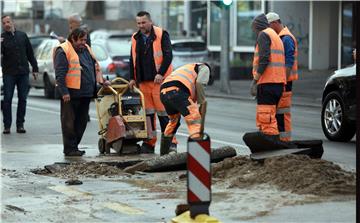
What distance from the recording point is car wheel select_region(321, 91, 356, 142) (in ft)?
45.6

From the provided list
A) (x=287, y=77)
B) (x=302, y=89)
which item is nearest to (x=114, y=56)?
(x=302, y=89)

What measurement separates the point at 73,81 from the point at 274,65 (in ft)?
8.53

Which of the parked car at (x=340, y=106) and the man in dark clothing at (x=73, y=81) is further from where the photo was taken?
the parked car at (x=340, y=106)

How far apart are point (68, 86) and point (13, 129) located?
14.3 feet

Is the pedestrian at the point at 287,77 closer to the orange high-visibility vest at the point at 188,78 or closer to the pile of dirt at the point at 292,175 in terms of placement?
the orange high-visibility vest at the point at 188,78

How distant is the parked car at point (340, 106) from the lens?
45.0ft

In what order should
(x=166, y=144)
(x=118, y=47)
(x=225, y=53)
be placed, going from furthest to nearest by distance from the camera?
(x=225, y=53), (x=118, y=47), (x=166, y=144)

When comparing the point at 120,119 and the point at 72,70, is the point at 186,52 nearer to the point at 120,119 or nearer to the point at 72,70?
the point at 72,70

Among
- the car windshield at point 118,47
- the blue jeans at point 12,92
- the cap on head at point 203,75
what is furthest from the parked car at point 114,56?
the cap on head at point 203,75

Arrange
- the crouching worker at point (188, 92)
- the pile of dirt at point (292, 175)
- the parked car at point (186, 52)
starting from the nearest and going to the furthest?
the pile of dirt at point (292, 175) < the crouching worker at point (188, 92) < the parked car at point (186, 52)

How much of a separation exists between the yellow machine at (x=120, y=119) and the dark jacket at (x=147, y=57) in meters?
0.24

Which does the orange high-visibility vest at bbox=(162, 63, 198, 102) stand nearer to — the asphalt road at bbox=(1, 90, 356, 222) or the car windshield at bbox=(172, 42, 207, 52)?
the asphalt road at bbox=(1, 90, 356, 222)

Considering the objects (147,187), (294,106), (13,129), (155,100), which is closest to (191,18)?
(294,106)

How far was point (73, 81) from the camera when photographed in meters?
11.9
